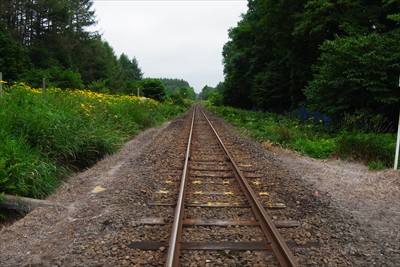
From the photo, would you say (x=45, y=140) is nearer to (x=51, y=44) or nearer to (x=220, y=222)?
(x=220, y=222)

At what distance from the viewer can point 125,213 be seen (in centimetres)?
519

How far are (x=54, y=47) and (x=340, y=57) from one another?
4473 cm

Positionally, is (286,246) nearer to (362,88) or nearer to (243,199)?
(243,199)

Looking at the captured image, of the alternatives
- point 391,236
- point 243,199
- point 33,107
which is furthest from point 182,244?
point 33,107

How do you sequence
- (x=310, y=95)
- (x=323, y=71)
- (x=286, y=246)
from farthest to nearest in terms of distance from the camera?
(x=310, y=95) → (x=323, y=71) → (x=286, y=246)

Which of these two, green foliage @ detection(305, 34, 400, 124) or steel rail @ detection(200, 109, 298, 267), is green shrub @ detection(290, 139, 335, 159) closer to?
green foliage @ detection(305, 34, 400, 124)

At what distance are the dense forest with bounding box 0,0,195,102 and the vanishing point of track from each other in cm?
2109

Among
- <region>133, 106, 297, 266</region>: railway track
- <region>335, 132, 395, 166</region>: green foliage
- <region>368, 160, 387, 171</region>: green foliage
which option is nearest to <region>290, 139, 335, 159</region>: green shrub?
<region>335, 132, 395, 166</region>: green foliage

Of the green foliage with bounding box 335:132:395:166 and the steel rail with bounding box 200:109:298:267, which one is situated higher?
the green foliage with bounding box 335:132:395:166

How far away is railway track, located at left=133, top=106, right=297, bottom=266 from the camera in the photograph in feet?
12.6

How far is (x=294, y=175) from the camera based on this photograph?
26.3 ft

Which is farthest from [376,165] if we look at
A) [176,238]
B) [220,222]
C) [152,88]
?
[152,88]

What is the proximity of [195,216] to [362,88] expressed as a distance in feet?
36.1

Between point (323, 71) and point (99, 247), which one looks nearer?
point (99, 247)
